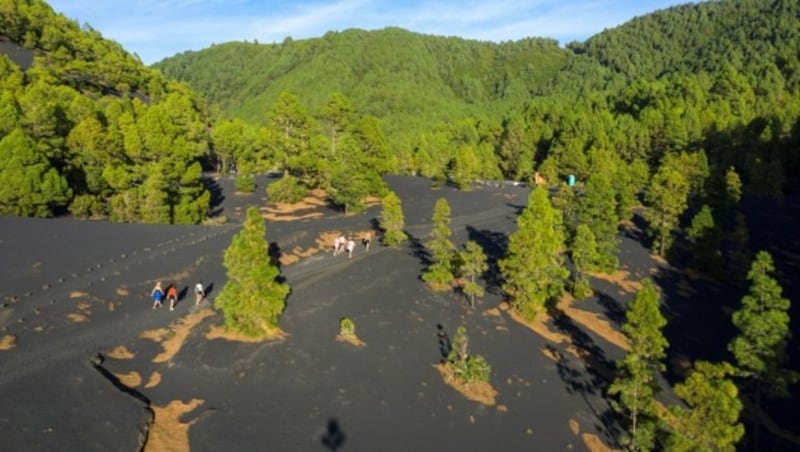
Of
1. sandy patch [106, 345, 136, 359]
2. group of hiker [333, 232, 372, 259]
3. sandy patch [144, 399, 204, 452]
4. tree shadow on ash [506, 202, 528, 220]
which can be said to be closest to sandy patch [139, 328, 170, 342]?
sandy patch [106, 345, 136, 359]

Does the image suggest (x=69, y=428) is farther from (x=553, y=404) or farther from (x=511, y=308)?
(x=511, y=308)

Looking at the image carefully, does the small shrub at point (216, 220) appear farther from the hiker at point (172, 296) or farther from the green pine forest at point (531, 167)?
the hiker at point (172, 296)

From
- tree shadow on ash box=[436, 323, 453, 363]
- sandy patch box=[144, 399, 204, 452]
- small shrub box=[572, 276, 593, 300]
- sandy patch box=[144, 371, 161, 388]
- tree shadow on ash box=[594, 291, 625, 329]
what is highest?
sandy patch box=[144, 371, 161, 388]

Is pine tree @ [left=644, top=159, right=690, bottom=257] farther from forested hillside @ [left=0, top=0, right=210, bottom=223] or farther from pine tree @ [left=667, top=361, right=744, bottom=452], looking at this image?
forested hillside @ [left=0, top=0, right=210, bottom=223]

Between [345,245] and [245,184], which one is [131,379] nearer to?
[345,245]

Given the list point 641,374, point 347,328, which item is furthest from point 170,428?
point 641,374

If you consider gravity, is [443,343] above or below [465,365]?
below

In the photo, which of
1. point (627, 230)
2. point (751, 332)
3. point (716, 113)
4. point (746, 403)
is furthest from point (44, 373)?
point (716, 113)
